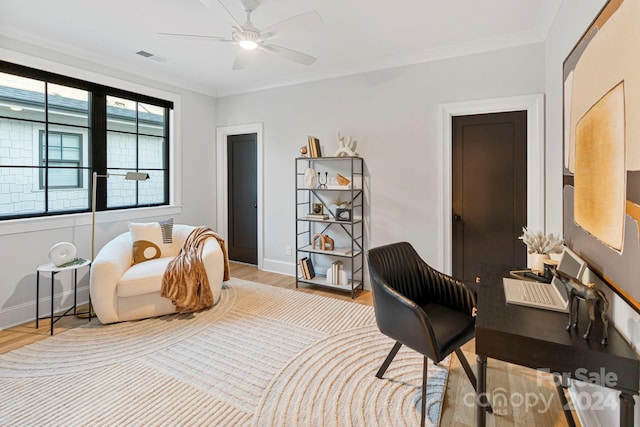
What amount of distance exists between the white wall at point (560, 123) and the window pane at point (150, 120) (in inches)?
169

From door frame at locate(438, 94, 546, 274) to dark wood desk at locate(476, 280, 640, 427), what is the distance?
74.6 inches

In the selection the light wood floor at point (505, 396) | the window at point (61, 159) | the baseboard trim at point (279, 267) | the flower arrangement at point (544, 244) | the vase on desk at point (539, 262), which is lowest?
the light wood floor at point (505, 396)

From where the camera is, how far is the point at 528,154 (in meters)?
3.07

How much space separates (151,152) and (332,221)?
2.52 meters

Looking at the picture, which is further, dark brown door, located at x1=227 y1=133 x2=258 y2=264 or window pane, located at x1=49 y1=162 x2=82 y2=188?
dark brown door, located at x1=227 y1=133 x2=258 y2=264

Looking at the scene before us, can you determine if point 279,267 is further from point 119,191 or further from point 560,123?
point 560,123

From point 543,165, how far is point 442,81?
50.4 inches

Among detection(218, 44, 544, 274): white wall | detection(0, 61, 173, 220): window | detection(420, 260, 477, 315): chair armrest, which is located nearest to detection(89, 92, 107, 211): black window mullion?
detection(0, 61, 173, 220): window

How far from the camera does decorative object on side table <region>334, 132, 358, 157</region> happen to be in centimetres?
381

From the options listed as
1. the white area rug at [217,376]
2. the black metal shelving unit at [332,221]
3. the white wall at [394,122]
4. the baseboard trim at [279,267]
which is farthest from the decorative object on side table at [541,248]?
the baseboard trim at [279,267]

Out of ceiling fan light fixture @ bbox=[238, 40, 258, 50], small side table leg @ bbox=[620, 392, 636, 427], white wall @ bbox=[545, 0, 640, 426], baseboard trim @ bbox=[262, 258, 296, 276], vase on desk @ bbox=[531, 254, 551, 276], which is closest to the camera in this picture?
small side table leg @ bbox=[620, 392, 636, 427]

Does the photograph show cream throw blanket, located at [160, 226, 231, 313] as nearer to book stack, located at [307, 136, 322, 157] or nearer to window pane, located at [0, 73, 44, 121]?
book stack, located at [307, 136, 322, 157]

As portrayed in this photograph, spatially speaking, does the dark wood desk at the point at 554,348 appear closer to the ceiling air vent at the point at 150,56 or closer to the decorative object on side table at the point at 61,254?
the decorative object on side table at the point at 61,254

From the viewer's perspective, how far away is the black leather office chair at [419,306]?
1.72 meters
